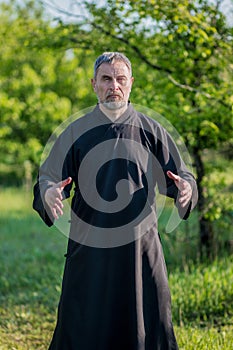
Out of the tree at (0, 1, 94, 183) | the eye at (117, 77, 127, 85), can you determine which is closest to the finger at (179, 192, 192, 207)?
the eye at (117, 77, 127, 85)

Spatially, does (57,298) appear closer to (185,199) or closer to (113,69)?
(185,199)

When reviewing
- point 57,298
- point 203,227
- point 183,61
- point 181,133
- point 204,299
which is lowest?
point 57,298

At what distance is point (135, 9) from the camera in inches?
203

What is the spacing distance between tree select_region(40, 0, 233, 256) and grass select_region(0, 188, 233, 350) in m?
0.52

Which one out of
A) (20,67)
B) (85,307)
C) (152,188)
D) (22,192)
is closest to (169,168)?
(152,188)

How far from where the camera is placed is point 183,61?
569 cm

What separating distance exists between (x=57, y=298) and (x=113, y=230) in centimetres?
280

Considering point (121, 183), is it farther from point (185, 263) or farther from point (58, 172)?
point (185, 263)

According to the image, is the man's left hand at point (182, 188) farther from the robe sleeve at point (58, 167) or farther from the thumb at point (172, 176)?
the robe sleeve at point (58, 167)

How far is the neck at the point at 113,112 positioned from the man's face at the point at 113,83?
0.02m

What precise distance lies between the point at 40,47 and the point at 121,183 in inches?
145

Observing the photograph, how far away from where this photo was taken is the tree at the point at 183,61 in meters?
5.13

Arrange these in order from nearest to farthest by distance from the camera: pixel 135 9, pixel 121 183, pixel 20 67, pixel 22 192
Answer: pixel 121 183 < pixel 135 9 < pixel 22 192 < pixel 20 67

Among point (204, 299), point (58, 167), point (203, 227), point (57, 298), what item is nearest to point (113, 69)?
point (58, 167)
